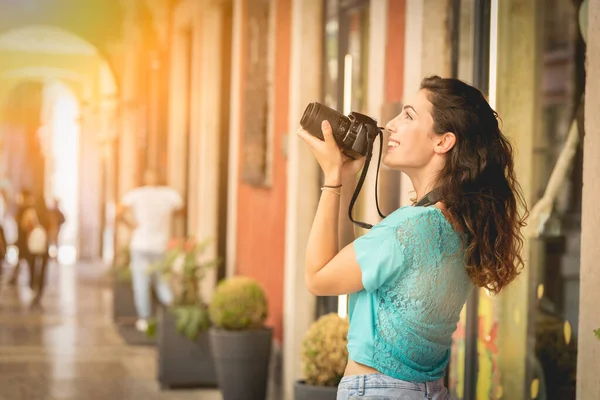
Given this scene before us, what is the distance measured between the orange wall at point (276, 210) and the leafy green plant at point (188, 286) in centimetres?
A: 42

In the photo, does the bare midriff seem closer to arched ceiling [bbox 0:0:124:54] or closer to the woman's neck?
the woman's neck

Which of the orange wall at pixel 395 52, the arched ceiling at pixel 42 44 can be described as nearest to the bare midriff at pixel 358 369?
the orange wall at pixel 395 52

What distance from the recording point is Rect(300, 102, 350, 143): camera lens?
225cm

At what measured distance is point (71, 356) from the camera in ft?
25.7

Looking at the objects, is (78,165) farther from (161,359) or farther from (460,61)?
(460,61)

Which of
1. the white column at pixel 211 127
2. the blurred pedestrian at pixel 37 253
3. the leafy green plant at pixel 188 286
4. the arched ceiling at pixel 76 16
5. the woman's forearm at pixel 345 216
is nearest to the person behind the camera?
the woman's forearm at pixel 345 216

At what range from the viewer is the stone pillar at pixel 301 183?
5684mm

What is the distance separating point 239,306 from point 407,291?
12.1 feet

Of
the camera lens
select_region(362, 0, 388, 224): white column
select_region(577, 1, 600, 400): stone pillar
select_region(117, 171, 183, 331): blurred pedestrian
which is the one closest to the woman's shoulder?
the camera lens

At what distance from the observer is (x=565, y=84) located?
4.48 metres

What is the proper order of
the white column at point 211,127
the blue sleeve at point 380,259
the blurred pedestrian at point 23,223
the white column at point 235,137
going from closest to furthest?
the blue sleeve at point 380,259
the white column at point 235,137
the white column at point 211,127
the blurred pedestrian at point 23,223

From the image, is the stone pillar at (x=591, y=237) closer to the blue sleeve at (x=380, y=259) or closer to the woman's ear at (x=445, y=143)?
the woman's ear at (x=445, y=143)

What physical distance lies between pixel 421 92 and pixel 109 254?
57.1 ft

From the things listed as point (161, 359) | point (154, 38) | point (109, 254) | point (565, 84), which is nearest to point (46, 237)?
point (154, 38)
